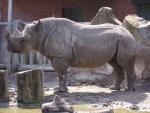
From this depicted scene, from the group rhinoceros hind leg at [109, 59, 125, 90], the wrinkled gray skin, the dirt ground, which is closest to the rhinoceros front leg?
the wrinkled gray skin

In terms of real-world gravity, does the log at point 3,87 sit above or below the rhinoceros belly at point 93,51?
below

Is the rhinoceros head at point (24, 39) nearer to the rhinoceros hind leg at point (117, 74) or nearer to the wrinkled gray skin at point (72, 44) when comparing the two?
the wrinkled gray skin at point (72, 44)

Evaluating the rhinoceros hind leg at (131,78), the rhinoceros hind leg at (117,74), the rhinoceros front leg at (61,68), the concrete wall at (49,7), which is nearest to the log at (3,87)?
the rhinoceros front leg at (61,68)

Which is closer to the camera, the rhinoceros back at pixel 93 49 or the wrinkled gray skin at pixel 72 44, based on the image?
the wrinkled gray skin at pixel 72 44

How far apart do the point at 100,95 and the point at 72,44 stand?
136 cm

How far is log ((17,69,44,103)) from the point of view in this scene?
39.2ft

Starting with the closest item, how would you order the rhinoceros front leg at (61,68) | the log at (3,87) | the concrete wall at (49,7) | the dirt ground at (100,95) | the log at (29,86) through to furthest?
the dirt ground at (100,95) < the log at (29,86) < the log at (3,87) < the rhinoceros front leg at (61,68) < the concrete wall at (49,7)

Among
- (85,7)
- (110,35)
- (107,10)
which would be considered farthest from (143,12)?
(110,35)

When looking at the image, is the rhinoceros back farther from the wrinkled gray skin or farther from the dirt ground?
the dirt ground

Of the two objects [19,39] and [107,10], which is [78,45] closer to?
[19,39]

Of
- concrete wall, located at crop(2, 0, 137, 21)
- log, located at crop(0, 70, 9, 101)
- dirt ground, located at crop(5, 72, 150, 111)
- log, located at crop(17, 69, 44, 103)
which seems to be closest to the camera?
dirt ground, located at crop(5, 72, 150, 111)

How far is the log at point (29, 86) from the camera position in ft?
39.2

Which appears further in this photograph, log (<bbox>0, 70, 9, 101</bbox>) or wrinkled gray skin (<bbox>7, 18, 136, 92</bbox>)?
wrinkled gray skin (<bbox>7, 18, 136, 92</bbox>)

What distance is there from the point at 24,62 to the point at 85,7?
5.42m
